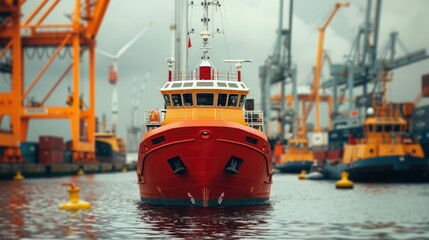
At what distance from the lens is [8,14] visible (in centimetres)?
10619

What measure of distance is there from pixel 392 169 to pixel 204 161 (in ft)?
139

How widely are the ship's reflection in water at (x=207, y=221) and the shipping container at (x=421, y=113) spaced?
217ft

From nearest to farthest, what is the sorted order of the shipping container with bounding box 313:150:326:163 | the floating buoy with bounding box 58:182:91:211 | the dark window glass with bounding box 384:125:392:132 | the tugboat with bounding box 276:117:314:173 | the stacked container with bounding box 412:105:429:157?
the floating buoy with bounding box 58:182:91:211, the dark window glass with bounding box 384:125:392:132, the stacked container with bounding box 412:105:429:157, the shipping container with bounding box 313:150:326:163, the tugboat with bounding box 276:117:314:173

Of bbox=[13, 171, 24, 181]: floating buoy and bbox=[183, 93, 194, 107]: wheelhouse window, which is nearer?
bbox=[183, 93, 194, 107]: wheelhouse window

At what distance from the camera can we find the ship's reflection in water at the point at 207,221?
1059 inches

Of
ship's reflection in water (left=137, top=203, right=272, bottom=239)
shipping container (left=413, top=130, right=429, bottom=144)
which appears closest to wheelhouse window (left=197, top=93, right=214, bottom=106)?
ship's reflection in water (left=137, top=203, right=272, bottom=239)

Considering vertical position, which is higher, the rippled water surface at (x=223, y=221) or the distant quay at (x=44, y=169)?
the distant quay at (x=44, y=169)

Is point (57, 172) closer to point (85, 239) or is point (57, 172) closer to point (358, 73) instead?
point (358, 73)

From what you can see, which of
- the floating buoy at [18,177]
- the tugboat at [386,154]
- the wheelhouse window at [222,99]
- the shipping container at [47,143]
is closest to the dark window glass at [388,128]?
the tugboat at [386,154]

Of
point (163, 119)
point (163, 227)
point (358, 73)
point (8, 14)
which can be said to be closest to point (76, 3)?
point (8, 14)

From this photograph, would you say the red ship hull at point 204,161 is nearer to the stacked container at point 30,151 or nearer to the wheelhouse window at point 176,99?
the wheelhouse window at point 176,99

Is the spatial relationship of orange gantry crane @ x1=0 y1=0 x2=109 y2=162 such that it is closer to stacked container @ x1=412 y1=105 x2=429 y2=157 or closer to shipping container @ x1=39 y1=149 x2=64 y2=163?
shipping container @ x1=39 y1=149 x2=64 y2=163

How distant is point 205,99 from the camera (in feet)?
126

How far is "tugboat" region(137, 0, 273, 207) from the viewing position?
35.4m
